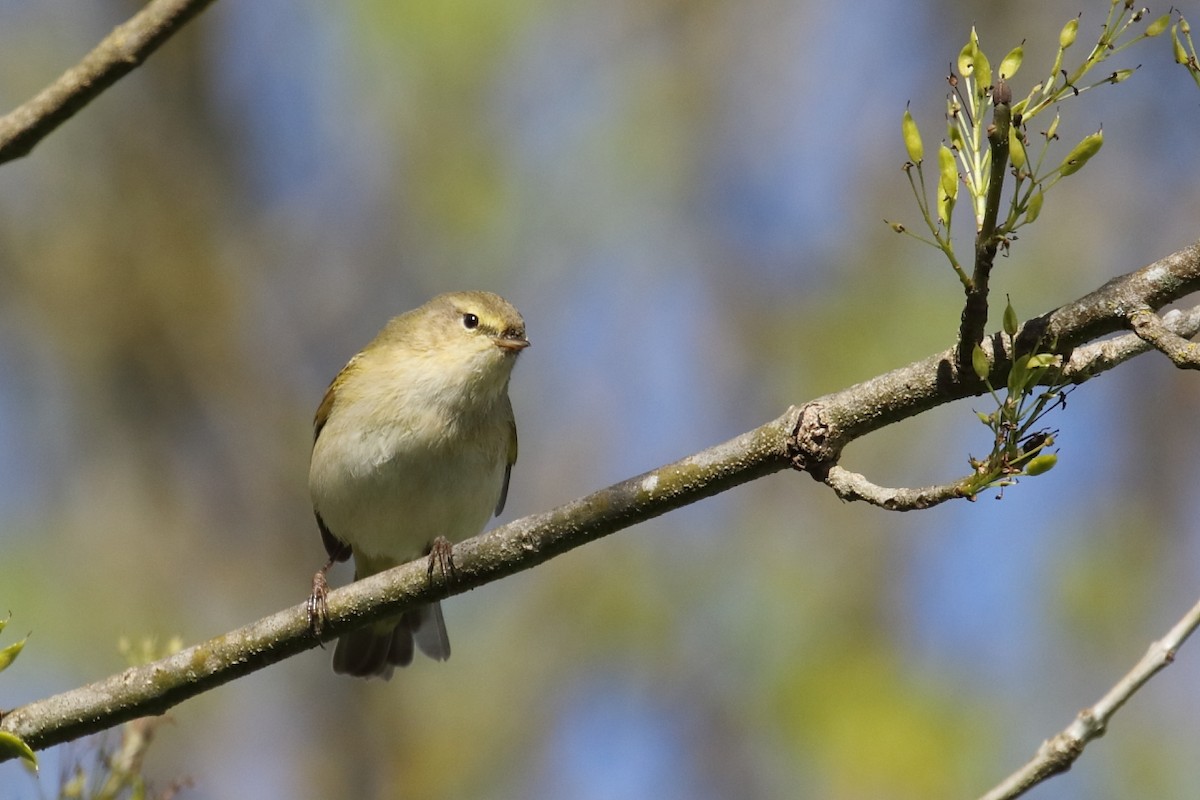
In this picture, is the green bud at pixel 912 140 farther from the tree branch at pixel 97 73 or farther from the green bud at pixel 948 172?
the tree branch at pixel 97 73

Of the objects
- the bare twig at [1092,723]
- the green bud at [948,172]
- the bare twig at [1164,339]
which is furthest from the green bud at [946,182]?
the bare twig at [1092,723]

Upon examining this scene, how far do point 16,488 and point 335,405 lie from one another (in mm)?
5108

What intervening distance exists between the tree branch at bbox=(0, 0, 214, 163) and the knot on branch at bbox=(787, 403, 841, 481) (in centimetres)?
154

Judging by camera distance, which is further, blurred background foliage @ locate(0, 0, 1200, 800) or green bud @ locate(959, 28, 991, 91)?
blurred background foliage @ locate(0, 0, 1200, 800)

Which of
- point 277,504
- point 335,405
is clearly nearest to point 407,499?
point 335,405

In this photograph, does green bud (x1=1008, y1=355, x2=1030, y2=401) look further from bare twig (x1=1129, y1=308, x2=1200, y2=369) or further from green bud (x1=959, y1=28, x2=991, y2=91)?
green bud (x1=959, y1=28, x2=991, y2=91)

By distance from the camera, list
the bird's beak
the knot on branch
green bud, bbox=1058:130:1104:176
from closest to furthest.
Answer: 1. green bud, bbox=1058:130:1104:176
2. the knot on branch
3. the bird's beak

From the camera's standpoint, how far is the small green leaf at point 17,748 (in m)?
2.29

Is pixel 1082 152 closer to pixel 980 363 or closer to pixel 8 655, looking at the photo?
pixel 980 363

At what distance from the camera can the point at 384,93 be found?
10.3 meters

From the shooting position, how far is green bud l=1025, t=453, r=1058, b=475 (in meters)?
2.26

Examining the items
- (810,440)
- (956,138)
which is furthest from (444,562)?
(956,138)

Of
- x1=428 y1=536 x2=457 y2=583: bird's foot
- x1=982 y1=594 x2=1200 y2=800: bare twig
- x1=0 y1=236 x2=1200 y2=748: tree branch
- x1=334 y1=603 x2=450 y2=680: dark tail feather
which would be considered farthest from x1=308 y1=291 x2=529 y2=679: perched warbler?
x1=982 y1=594 x2=1200 y2=800: bare twig

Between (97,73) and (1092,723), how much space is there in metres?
2.34
